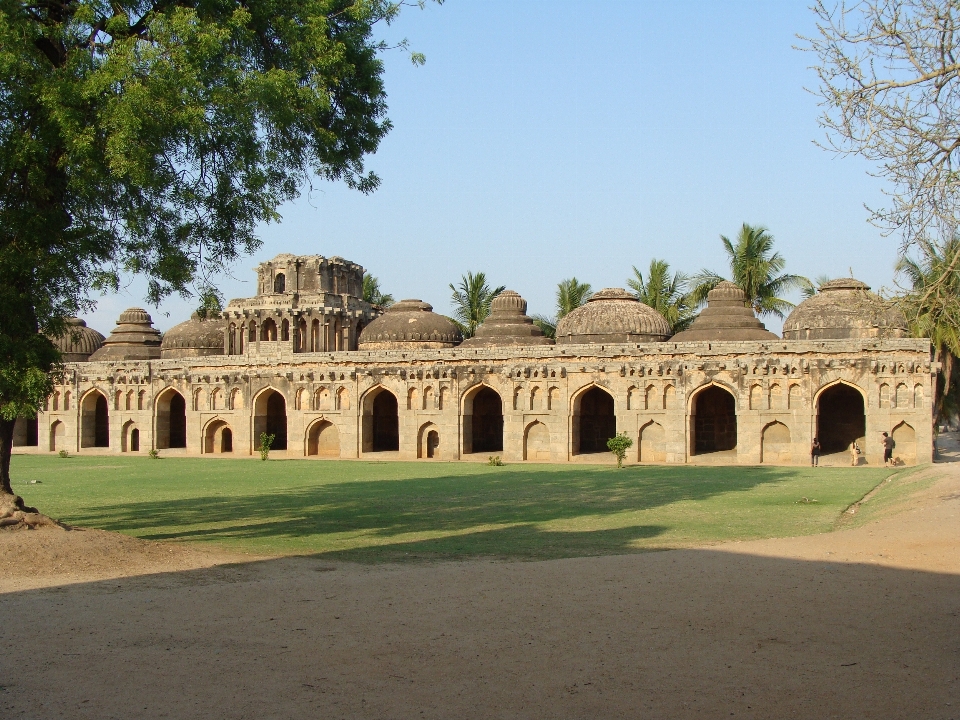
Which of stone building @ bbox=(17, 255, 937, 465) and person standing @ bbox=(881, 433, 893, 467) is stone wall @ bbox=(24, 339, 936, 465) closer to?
stone building @ bbox=(17, 255, 937, 465)

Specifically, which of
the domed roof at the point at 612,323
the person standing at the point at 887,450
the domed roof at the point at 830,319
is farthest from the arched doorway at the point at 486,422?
the person standing at the point at 887,450

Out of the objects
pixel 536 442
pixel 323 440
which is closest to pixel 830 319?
pixel 536 442

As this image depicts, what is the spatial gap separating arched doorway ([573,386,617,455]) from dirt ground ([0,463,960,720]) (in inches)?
1024

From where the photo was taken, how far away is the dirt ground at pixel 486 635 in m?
6.61

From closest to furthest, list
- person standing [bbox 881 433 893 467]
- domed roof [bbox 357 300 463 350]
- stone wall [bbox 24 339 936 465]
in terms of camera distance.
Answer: person standing [bbox 881 433 893 467] < stone wall [bbox 24 339 936 465] < domed roof [bbox 357 300 463 350]

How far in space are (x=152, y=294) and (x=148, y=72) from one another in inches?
118

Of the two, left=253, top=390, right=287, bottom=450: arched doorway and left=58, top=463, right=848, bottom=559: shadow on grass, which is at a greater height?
left=253, top=390, right=287, bottom=450: arched doorway

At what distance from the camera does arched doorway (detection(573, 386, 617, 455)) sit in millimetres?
38438

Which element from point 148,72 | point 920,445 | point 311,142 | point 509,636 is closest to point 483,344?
point 920,445

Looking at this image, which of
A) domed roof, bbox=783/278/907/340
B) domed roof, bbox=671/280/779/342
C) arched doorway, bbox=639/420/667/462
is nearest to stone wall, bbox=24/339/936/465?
arched doorway, bbox=639/420/667/462

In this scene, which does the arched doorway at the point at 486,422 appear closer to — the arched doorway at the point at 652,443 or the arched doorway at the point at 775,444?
the arched doorway at the point at 652,443

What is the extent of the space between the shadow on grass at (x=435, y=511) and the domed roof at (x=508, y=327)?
1213cm

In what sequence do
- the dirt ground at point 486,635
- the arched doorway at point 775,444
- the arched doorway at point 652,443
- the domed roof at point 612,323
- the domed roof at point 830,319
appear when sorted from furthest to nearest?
1. the domed roof at point 612,323
2. the arched doorway at point 652,443
3. the domed roof at point 830,319
4. the arched doorway at point 775,444
5. the dirt ground at point 486,635

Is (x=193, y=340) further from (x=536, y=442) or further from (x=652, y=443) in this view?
(x=652, y=443)
